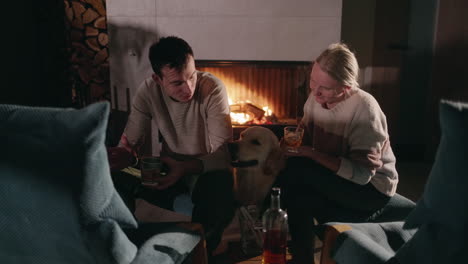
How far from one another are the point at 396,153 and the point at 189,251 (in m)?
3.09

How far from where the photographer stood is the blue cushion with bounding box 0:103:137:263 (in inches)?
33.0

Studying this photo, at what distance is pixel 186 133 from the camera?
212 cm

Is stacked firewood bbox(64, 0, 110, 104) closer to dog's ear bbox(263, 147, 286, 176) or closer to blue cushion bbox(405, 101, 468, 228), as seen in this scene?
dog's ear bbox(263, 147, 286, 176)

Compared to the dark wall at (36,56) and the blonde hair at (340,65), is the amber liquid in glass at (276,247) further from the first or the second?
the dark wall at (36,56)

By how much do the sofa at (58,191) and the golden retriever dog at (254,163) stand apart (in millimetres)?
942

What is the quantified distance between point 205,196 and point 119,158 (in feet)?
1.50

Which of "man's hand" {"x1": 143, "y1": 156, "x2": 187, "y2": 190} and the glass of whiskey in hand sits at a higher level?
the glass of whiskey in hand

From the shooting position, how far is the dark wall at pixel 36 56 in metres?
3.16

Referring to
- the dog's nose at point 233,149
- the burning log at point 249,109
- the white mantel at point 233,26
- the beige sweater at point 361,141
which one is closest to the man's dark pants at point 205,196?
the dog's nose at point 233,149

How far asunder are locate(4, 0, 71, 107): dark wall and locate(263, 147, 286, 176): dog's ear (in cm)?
232

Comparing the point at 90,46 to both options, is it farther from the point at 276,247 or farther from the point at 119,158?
the point at 276,247

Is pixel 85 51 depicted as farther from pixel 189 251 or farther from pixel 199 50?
pixel 189 251

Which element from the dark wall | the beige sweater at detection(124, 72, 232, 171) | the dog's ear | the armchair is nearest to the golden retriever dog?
the dog's ear

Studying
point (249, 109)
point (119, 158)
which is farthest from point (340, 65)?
point (249, 109)
